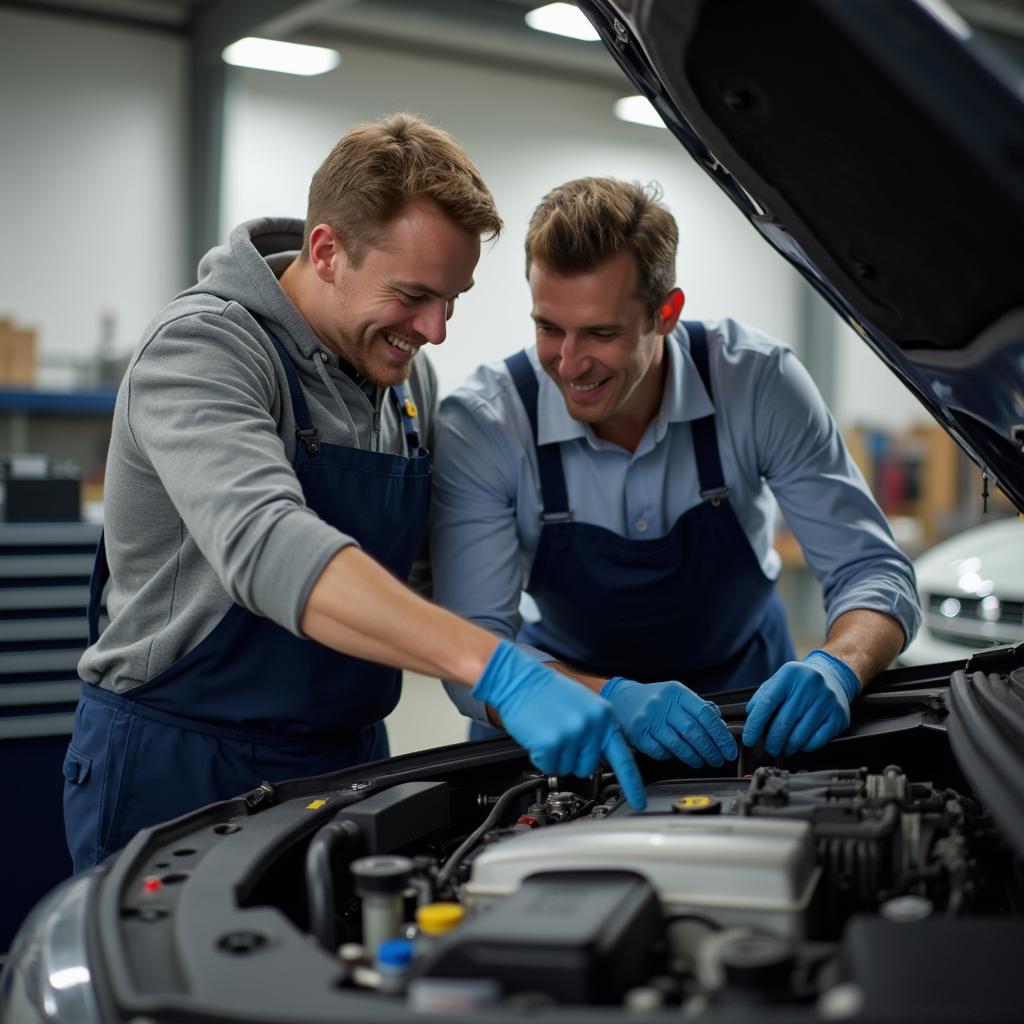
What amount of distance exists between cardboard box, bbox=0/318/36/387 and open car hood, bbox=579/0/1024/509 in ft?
13.4

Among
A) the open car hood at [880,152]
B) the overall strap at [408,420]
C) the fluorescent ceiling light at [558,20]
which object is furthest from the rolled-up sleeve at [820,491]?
the fluorescent ceiling light at [558,20]

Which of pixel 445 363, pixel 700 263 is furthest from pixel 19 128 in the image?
pixel 700 263

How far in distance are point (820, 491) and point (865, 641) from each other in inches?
11.3

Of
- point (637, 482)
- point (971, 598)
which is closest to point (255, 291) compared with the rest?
point (637, 482)

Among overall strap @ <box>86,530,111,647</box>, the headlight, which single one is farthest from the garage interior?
the headlight

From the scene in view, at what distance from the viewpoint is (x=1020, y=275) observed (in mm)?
997

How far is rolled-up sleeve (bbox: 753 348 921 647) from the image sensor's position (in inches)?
73.1

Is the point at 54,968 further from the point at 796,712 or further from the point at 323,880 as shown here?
the point at 796,712

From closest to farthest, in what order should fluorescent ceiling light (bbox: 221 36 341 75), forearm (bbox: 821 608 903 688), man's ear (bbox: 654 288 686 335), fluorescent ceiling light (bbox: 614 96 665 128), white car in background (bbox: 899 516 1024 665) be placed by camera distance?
forearm (bbox: 821 608 903 688) < man's ear (bbox: 654 288 686 335) < white car in background (bbox: 899 516 1024 665) < fluorescent ceiling light (bbox: 221 36 341 75) < fluorescent ceiling light (bbox: 614 96 665 128)

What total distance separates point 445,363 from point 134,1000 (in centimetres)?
567


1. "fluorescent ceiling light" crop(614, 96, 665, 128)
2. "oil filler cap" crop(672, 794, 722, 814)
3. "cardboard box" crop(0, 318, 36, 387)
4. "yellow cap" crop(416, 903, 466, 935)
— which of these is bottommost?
"yellow cap" crop(416, 903, 466, 935)

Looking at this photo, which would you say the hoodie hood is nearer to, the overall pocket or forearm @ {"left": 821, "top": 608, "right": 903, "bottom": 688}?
the overall pocket

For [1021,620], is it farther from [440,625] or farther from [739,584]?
[440,625]

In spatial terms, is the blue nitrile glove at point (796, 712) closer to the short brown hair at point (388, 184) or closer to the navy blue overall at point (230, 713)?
the navy blue overall at point (230, 713)
